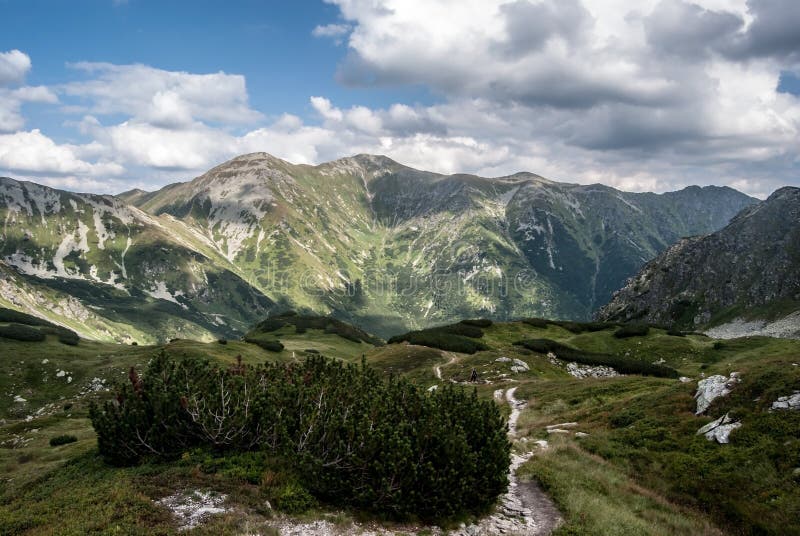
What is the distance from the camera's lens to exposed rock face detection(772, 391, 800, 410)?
23186 mm

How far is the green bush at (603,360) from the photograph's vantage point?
222ft

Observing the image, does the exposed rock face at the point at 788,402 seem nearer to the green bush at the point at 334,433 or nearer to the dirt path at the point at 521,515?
the dirt path at the point at 521,515

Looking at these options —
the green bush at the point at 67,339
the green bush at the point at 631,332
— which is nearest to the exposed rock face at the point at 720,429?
the green bush at the point at 631,332

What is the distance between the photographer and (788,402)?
23531 millimetres

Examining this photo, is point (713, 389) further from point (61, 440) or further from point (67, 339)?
point (67, 339)

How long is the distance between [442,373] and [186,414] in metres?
49.3

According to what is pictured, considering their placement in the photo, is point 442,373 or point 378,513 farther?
point 442,373

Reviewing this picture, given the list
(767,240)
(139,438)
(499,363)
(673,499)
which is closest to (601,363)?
(499,363)

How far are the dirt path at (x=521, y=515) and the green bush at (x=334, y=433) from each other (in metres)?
0.81

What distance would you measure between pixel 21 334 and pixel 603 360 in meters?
103

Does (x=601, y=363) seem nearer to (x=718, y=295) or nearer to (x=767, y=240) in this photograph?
(x=718, y=295)

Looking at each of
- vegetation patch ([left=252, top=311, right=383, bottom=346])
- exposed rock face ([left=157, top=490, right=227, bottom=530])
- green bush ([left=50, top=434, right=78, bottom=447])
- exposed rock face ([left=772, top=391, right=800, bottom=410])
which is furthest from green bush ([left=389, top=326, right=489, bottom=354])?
exposed rock face ([left=157, top=490, right=227, bottom=530])

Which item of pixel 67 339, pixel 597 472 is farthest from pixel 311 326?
pixel 597 472

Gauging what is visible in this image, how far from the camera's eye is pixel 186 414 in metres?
20.5
